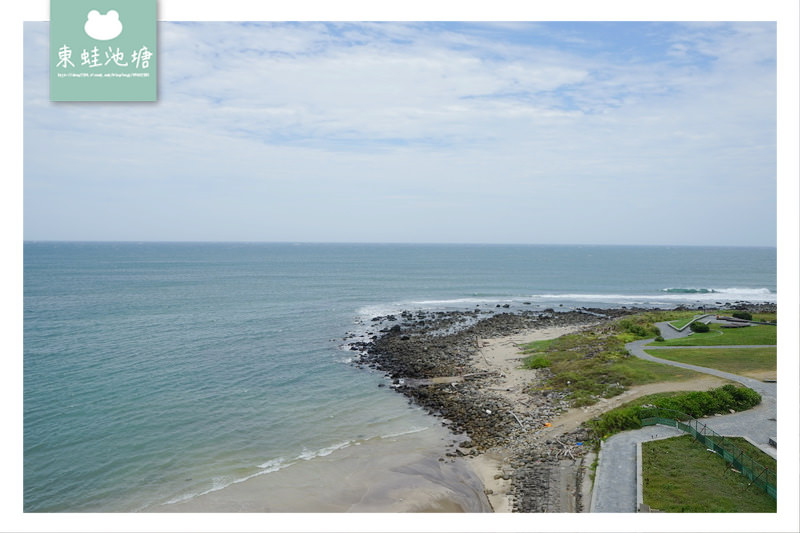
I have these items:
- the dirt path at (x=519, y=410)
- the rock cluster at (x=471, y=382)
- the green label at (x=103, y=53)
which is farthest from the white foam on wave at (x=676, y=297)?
the green label at (x=103, y=53)

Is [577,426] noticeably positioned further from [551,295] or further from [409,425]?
[551,295]

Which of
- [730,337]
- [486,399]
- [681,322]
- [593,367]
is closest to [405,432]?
[486,399]

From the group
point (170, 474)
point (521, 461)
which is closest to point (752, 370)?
point (521, 461)

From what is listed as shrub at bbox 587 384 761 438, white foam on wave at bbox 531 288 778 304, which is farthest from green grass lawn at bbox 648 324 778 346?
white foam on wave at bbox 531 288 778 304

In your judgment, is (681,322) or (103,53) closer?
(103,53)

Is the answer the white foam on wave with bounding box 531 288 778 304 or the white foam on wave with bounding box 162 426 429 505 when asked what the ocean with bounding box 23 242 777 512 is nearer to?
the white foam on wave with bounding box 162 426 429 505

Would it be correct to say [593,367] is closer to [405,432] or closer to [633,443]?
[633,443]

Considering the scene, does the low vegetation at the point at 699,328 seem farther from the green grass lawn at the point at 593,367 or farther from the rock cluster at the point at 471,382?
the rock cluster at the point at 471,382
